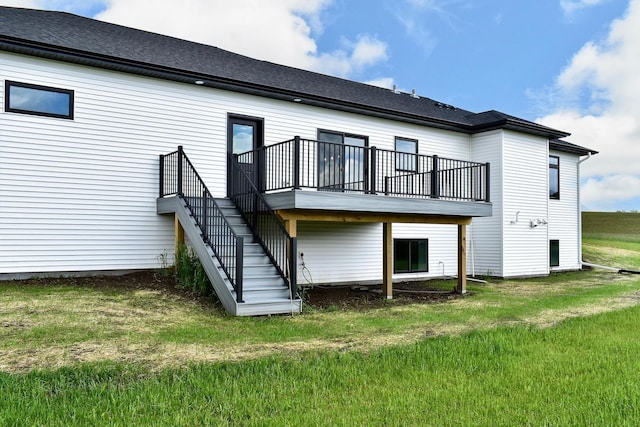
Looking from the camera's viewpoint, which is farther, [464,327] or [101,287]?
[101,287]

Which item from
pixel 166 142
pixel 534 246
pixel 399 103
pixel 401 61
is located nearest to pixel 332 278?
pixel 166 142

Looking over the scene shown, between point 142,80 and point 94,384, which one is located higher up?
point 142,80

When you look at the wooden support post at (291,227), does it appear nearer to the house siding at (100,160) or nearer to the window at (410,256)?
the house siding at (100,160)

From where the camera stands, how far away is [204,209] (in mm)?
8984

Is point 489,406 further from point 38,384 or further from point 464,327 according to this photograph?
point 38,384

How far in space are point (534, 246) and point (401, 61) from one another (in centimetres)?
881

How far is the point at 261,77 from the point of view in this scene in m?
12.5

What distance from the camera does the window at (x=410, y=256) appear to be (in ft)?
46.8

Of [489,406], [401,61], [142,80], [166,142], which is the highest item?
[401,61]

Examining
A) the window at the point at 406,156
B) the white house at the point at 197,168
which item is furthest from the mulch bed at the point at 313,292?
the window at the point at 406,156

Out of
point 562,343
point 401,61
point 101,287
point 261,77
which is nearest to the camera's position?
point 562,343

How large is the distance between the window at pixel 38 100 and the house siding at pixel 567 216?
50.6 feet

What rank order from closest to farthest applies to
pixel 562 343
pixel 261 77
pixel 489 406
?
pixel 489 406 → pixel 562 343 → pixel 261 77

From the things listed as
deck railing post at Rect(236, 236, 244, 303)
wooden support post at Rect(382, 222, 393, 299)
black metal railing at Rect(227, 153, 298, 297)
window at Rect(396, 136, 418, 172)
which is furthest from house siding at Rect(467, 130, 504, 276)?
deck railing post at Rect(236, 236, 244, 303)
